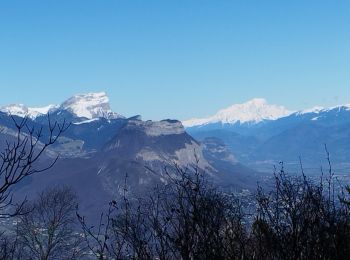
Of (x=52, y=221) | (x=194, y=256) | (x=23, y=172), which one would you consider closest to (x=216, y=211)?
(x=194, y=256)

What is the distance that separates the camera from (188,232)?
8023mm

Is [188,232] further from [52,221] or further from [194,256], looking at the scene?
[52,221]

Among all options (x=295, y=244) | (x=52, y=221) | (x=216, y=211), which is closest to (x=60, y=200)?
(x=52, y=221)

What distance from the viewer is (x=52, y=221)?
1379 inches

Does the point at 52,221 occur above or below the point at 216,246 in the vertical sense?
below

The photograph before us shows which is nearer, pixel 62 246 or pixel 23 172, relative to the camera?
pixel 23 172

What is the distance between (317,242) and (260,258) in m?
1.20

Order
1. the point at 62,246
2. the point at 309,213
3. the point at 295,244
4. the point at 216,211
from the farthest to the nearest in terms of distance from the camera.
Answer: the point at 62,246 → the point at 216,211 → the point at 309,213 → the point at 295,244

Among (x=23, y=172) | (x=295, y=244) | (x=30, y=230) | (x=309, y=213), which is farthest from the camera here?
(x=30, y=230)

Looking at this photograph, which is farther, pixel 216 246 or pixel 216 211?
pixel 216 211

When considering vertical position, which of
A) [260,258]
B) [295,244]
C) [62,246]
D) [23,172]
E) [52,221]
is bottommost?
[62,246]

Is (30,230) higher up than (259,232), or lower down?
lower down

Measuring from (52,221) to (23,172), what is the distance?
29601 millimetres

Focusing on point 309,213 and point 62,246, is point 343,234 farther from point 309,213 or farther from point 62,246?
point 62,246
